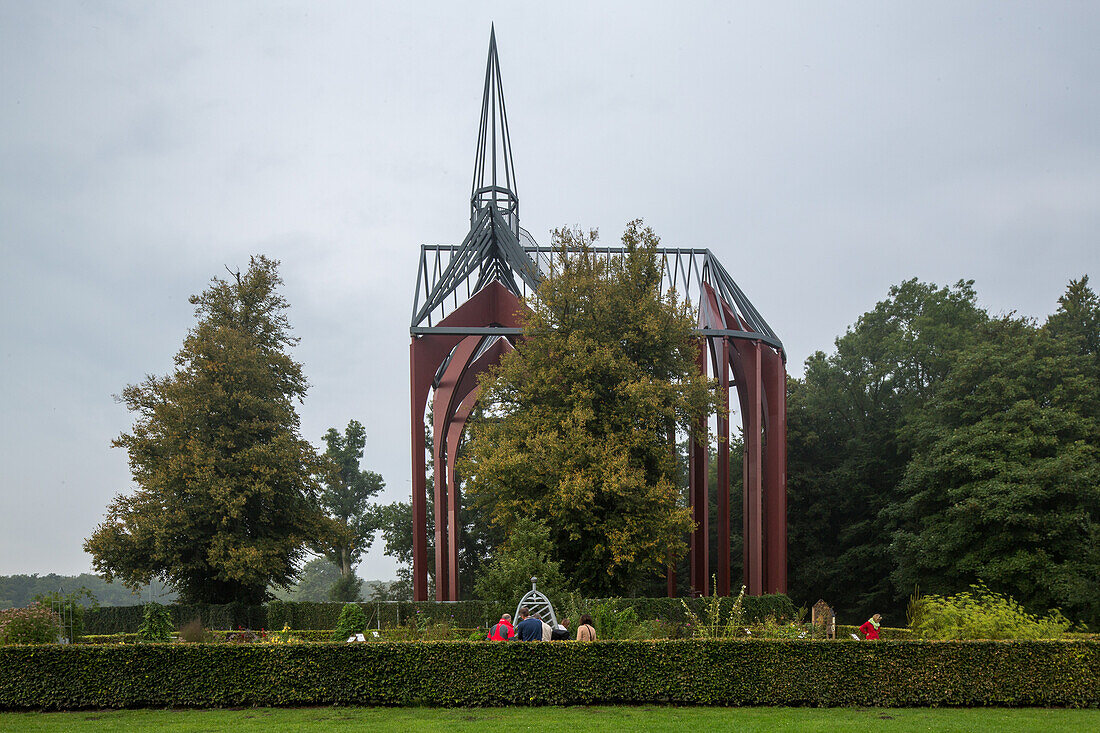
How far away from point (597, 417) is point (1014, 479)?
13698mm

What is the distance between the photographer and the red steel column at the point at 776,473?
27.4 metres

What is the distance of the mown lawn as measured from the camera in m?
10.7

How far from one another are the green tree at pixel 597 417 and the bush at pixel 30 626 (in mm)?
10487

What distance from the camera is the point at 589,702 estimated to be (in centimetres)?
1223

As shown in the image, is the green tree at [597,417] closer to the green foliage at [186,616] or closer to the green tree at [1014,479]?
the green foliage at [186,616]

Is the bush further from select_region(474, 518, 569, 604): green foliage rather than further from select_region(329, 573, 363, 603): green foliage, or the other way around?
select_region(329, 573, 363, 603): green foliage

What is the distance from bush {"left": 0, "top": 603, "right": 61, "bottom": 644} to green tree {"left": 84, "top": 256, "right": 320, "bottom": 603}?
10.7 meters

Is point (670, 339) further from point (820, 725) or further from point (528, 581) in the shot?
point (820, 725)

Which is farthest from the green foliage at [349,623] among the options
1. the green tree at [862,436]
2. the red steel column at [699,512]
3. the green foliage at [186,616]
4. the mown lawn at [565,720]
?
the green tree at [862,436]

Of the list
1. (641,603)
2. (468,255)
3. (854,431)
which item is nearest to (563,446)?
(641,603)

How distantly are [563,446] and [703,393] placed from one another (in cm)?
459

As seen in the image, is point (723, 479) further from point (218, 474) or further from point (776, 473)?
point (218, 474)

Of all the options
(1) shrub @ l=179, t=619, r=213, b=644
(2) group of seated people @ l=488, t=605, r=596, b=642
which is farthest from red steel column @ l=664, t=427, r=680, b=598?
(1) shrub @ l=179, t=619, r=213, b=644

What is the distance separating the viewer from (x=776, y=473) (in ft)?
91.1
